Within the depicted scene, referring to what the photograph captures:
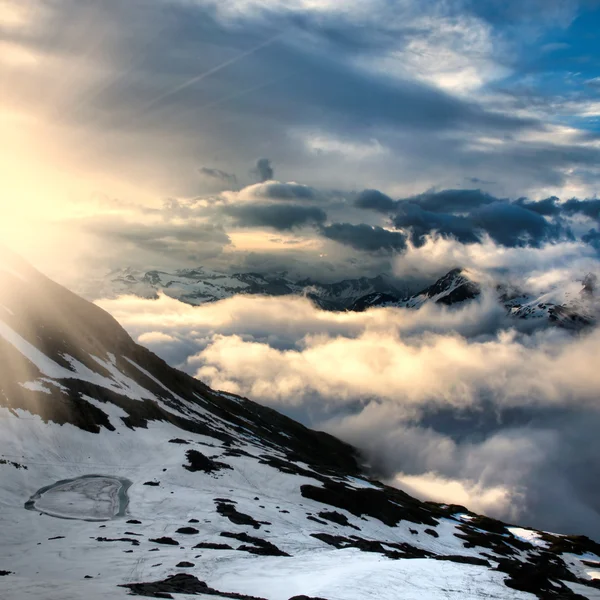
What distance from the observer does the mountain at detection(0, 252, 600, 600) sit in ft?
125

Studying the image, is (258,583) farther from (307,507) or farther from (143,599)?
(307,507)

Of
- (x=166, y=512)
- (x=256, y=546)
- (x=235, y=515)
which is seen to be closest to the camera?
(x=256, y=546)

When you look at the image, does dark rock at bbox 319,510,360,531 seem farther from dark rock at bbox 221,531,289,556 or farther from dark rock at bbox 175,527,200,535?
dark rock at bbox 175,527,200,535

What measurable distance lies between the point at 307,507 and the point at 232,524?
26.3 m

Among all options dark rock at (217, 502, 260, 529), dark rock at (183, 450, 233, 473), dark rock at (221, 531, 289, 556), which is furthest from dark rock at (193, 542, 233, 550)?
dark rock at (183, 450, 233, 473)

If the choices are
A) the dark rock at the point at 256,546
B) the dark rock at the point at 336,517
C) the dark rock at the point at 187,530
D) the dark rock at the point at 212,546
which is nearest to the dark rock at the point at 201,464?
the dark rock at the point at 336,517

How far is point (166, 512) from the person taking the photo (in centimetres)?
6675

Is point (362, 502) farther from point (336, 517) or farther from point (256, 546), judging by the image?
point (256, 546)

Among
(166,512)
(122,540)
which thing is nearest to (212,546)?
(122,540)

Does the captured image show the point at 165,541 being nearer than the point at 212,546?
Yes

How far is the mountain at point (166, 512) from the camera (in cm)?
3803

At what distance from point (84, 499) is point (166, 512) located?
11.1 m

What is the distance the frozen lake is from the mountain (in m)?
0.27

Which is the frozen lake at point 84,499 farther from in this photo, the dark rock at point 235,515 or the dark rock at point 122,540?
the dark rock at point 235,515
